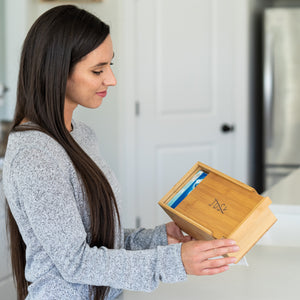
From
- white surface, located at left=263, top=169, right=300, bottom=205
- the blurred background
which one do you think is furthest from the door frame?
white surface, located at left=263, top=169, right=300, bottom=205

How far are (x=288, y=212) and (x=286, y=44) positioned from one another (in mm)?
2449

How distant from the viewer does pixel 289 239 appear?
1604 mm

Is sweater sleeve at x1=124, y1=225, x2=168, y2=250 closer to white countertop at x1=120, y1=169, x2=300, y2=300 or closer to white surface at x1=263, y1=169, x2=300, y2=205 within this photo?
white countertop at x1=120, y1=169, x2=300, y2=300

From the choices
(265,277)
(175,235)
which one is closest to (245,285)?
(265,277)

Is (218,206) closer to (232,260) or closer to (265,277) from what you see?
(232,260)

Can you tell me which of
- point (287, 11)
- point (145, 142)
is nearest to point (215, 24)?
point (287, 11)

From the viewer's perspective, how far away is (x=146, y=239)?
1.29 meters

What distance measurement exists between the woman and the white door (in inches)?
97.9

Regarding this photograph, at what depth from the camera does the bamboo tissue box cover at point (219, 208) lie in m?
1.03

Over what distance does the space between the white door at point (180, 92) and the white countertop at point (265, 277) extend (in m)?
1.98

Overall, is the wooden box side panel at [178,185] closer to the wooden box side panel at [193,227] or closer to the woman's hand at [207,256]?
the wooden box side panel at [193,227]

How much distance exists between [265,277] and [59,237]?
570 mm

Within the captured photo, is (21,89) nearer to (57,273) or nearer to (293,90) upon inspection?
(57,273)

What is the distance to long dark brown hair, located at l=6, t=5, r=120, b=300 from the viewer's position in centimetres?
104
